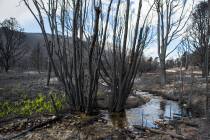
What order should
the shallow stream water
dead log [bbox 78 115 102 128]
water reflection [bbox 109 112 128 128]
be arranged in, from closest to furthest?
dead log [bbox 78 115 102 128]
water reflection [bbox 109 112 128 128]
the shallow stream water

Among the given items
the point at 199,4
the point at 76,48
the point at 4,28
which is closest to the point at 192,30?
the point at 199,4

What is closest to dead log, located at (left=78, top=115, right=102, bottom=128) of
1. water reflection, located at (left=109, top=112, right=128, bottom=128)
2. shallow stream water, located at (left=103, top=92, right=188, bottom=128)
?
shallow stream water, located at (left=103, top=92, right=188, bottom=128)

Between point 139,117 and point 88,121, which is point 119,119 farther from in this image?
point 88,121

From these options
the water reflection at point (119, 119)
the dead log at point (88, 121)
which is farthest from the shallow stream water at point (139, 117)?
the dead log at point (88, 121)

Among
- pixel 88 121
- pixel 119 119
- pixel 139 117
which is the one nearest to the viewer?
pixel 88 121

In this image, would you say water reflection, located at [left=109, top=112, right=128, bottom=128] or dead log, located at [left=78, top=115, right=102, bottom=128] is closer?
dead log, located at [left=78, top=115, right=102, bottom=128]

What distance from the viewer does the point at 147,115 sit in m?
11.1

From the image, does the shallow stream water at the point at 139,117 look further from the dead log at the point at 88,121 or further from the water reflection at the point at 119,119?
the dead log at the point at 88,121

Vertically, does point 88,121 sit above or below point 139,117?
above

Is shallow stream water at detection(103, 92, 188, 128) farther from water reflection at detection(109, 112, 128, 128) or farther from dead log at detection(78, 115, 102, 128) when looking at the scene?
dead log at detection(78, 115, 102, 128)

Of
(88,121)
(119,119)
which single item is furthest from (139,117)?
(88,121)

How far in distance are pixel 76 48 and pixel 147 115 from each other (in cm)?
396

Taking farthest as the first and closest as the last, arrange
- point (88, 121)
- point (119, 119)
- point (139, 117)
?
→ point (139, 117) → point (119, 119) → point (88, 121)

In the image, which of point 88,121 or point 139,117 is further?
point 139,117
